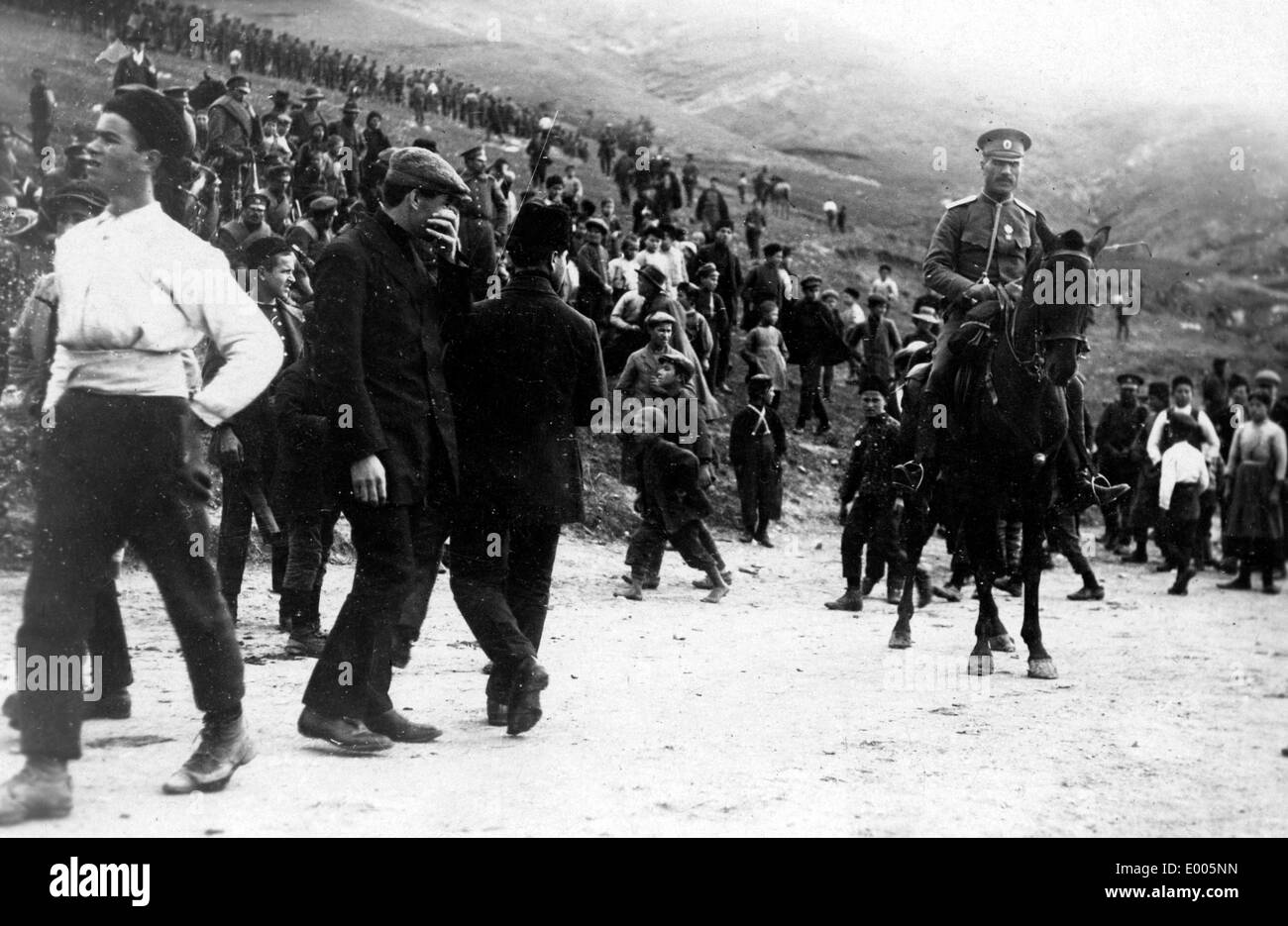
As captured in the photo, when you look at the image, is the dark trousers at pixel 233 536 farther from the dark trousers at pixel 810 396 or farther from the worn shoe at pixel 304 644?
the dark trousers at pixel 810 396

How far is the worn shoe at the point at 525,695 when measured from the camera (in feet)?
17.9

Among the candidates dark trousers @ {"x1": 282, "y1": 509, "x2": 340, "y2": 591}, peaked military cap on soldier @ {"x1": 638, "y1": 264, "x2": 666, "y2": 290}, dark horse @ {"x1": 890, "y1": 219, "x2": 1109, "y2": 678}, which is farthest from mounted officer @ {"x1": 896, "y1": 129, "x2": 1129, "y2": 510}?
peaked military cap on soldier @ {"x1": 638, "y1": 264, "x2": 666, "y2": 290}

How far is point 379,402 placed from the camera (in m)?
4.95

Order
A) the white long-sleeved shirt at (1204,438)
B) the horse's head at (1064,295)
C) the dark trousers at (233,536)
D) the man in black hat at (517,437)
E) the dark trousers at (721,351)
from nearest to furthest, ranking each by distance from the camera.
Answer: the man in black hat at (517,437)
the dark trousers at (233,536)
the horse's head at (1064,295)
the white long-sleeved shirt at (1204,438)
the dark trousers at (721,351)

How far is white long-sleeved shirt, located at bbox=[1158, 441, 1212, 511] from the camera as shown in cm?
1420

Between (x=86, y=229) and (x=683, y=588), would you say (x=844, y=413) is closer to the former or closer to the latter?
(x=683, y=588)

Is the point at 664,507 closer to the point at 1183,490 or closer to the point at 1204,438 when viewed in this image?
the point at 1183,490

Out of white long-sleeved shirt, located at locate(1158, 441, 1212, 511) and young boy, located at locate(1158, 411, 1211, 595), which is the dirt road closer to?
young boy, located at locate(1158, 411, 1211, 595)

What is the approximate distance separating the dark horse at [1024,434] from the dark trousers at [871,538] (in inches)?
97.8

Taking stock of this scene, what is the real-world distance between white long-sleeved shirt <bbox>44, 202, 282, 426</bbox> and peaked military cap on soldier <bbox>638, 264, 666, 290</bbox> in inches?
386

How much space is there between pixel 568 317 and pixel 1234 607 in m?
9.52

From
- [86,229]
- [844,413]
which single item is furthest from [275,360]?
[844,413]

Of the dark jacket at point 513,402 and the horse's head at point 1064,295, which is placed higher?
the horse's head at point 1064,295

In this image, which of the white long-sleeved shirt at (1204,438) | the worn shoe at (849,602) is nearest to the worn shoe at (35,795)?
the worn shoe at (849,602)
